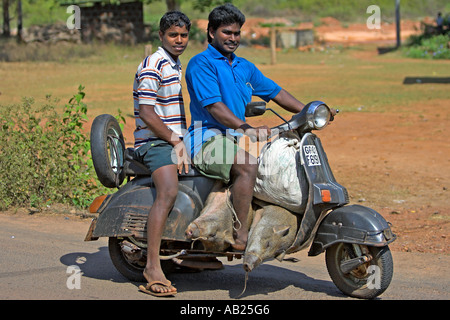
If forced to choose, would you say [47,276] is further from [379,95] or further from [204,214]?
[379,95]

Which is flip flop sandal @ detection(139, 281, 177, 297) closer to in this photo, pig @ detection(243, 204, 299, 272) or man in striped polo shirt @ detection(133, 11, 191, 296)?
man in striped polo shirt @ detection(133, 11, 191, 296)

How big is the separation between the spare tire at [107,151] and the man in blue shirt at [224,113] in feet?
2.30

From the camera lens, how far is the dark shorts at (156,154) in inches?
189

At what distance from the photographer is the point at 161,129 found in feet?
15.8

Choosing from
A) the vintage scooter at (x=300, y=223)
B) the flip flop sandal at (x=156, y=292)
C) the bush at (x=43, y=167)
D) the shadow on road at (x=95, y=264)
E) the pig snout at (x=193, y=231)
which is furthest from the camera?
the bush at (x=43, y=167)

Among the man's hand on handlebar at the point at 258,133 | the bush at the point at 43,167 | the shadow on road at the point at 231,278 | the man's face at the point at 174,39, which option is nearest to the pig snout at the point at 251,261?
the shadow on road at the point at 231,278

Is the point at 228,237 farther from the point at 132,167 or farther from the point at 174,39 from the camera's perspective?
the point at 174,39

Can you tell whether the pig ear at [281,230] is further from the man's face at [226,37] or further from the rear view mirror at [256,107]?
the man's face at [226,37]

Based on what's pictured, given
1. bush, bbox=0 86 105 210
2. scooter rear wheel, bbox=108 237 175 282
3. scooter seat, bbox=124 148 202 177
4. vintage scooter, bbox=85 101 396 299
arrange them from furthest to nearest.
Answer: bush, bbox=0 86 105 210
scooter rear wheel, bbox=108 237 175 282
scooter seat, bbox=124 148 202 177
vintage scooter, bbox=85 101 396 299

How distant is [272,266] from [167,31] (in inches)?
87.0

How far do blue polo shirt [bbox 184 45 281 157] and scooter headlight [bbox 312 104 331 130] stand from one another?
0.58 metres

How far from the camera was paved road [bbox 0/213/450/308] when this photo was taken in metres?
4.86

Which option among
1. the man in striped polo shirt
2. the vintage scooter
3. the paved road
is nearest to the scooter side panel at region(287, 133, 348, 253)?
the vintage scooter
